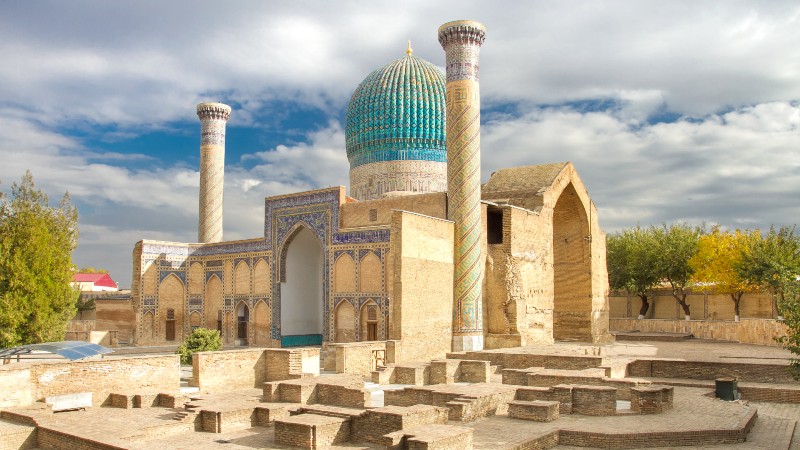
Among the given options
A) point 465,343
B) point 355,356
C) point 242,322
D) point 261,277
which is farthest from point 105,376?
point 242,322

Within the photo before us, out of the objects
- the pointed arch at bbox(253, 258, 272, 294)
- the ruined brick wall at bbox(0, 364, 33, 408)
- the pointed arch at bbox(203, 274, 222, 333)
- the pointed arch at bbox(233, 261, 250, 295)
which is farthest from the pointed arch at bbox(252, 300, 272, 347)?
the ruined brick wall at bbox(0, 364, 33, 408)

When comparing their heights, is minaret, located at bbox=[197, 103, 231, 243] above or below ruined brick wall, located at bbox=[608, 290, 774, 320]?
above

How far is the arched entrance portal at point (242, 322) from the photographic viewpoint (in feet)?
85.7

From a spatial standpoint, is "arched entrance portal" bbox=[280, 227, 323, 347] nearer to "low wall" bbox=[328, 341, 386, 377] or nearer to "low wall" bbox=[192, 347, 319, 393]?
"low wall" bbox=[328, 341, 386, 377]

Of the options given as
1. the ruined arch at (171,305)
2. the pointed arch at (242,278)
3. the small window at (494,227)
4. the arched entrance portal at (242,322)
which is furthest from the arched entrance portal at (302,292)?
the small window at (494,227)

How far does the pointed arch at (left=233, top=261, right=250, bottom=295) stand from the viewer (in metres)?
26.0

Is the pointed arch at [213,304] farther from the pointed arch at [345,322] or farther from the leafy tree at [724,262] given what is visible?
the leafy tree at [724,262]

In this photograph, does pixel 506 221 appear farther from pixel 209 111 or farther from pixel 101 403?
pixel 209 111

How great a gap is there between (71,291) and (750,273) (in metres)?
23.7

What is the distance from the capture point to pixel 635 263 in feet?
103

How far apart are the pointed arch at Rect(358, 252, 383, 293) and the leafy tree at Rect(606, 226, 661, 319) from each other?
50.2 ft

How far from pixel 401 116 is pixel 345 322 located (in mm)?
9735

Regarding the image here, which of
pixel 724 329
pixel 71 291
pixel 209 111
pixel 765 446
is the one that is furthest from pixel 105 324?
pixel 765 446

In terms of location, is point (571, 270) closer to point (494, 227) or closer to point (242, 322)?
point (494, 227)
